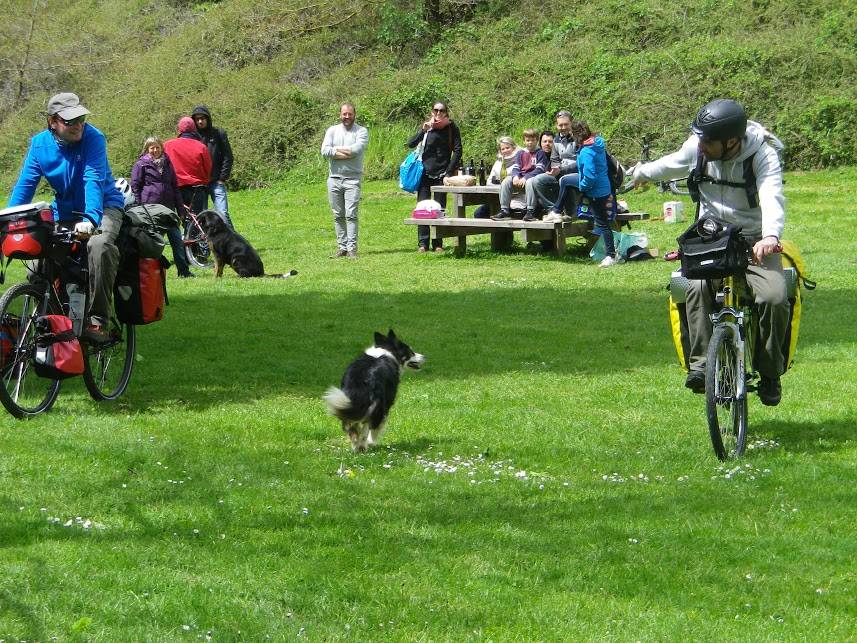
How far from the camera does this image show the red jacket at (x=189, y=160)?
697 inches

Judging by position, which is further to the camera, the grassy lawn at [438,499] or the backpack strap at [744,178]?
the backpack strap at [744,178]

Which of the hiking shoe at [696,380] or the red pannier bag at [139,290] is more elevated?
the red pannier bag at [139,290]

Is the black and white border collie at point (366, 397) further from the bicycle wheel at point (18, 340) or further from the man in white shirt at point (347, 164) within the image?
the man in white shirt at point (347, 164)

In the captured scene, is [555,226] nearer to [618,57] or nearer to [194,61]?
[618,57]

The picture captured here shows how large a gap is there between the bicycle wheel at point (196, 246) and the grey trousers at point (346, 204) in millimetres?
1923

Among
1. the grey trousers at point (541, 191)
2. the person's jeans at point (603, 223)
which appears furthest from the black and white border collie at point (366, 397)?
the grey trousers at point (541, 191)

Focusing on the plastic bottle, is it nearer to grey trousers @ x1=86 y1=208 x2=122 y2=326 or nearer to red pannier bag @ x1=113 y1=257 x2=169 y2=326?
grey trousers @ x1=86 y1=208 x2=122 y2=326

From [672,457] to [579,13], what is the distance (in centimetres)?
2534

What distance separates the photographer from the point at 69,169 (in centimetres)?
856

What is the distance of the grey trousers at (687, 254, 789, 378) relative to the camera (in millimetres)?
7273

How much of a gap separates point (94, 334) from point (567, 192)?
33.5ft

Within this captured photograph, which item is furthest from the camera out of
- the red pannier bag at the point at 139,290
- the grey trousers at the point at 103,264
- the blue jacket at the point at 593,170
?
the blue jacket at the point at 593,170

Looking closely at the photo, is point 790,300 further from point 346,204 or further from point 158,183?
point 346,204

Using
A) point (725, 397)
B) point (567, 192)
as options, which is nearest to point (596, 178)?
point (567, 192)
